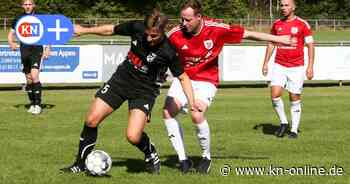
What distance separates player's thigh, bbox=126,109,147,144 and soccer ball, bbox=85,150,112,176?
14.0 inches

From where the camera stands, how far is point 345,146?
36.9ft

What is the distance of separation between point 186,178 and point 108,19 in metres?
55.2

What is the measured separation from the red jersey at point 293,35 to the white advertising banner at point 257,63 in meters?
9.94

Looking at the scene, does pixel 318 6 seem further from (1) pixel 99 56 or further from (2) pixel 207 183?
(2) pixel 207 183

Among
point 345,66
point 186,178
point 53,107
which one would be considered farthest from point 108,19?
point 186,178

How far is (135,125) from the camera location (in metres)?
8.69

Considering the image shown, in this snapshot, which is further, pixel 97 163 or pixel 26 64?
pixel 26 64

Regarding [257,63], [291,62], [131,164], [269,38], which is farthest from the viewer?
[257,63]

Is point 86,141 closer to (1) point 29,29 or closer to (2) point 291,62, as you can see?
(2) point 291,62

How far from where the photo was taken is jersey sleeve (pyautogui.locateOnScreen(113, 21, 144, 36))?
8.58m

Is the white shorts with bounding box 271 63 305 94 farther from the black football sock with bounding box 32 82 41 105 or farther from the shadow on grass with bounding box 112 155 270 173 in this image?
the black football sock with bounding box 32 82 41 105

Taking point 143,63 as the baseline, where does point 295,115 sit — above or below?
below

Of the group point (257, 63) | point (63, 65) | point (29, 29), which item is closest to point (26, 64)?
point (29, 29)

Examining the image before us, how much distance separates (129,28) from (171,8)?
61406 mm
